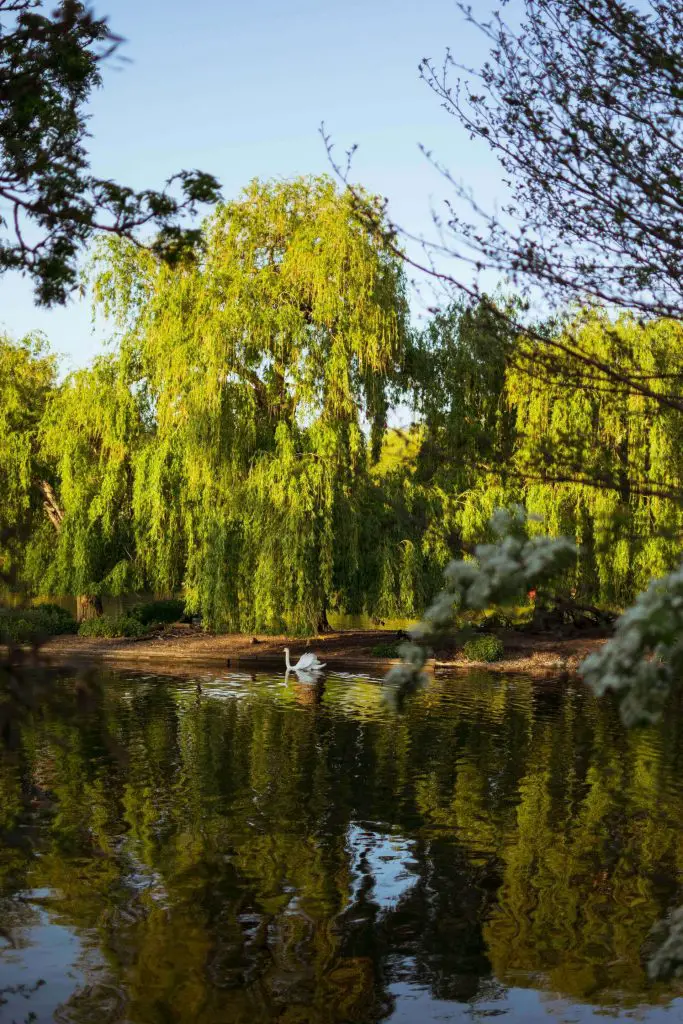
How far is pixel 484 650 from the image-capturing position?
2695 cm

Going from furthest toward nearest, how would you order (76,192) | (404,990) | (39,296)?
(404,990) → (39,296) → (76,192)

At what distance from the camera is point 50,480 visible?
32.7 meters

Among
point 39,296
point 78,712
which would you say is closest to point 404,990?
point 78,712

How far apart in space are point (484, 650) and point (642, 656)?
2373cm

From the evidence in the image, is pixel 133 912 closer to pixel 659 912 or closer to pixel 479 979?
pixel 479 979

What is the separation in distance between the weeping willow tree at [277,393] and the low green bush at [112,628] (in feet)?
11.4

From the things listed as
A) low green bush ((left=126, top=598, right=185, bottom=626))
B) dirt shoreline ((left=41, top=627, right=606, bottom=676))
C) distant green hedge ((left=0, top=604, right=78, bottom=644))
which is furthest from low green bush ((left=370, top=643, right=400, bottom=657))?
distant green hedge ((left=0, top=604, right=78, bottom=644))

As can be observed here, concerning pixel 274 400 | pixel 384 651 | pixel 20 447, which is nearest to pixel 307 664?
pixel 384 651

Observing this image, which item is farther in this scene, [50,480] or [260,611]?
[50,480]

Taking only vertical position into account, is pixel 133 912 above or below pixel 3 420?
below

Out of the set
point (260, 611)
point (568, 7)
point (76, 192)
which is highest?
point (568, 7)

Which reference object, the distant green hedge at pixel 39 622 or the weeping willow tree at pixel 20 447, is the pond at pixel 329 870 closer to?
the distant green hedge at pixel 39 622

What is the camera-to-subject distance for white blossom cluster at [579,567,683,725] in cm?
342

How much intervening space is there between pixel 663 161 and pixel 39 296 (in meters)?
3.82
